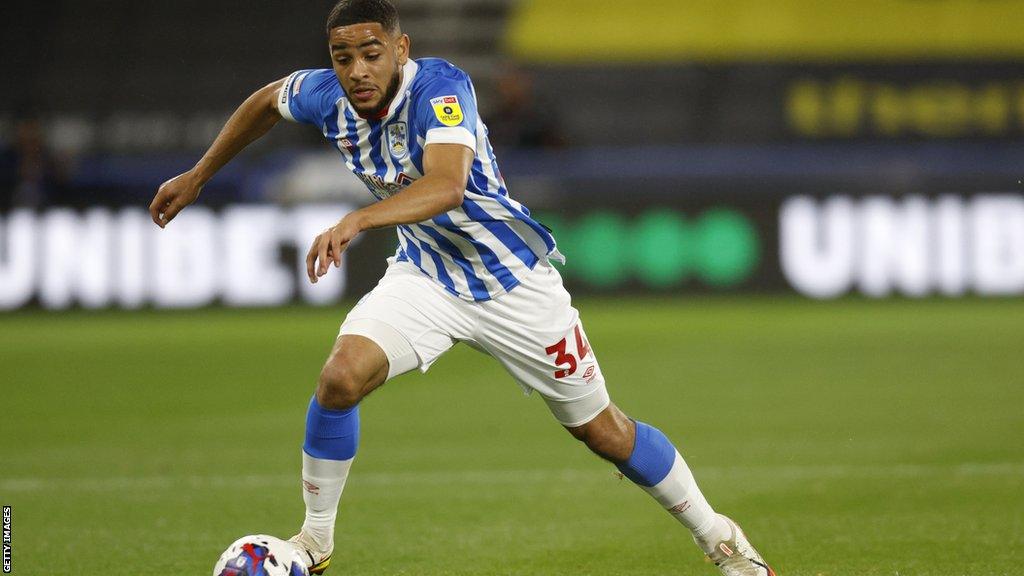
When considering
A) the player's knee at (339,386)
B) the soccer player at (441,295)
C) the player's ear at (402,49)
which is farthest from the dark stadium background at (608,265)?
the player's ear at (402,49)

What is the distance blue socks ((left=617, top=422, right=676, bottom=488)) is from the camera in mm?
4652

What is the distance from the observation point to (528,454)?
7355 mm

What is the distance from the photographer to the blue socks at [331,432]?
4.40 meters

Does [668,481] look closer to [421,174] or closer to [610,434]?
[610,434]

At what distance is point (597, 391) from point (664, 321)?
9321mm

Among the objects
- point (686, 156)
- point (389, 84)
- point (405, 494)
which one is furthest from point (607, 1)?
Answer: point (389, 84)

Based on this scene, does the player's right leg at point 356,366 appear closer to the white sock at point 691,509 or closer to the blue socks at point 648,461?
the blue socks at point 648,461

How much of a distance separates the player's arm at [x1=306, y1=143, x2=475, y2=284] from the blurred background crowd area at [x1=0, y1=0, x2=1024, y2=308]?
10.2m

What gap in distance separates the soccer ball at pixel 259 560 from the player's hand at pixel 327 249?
0.94m

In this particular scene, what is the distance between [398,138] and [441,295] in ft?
1.66

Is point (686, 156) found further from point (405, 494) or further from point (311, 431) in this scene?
point (311, 431)

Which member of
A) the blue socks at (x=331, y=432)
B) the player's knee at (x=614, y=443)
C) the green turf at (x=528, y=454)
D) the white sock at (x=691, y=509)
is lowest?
the green turf at (x=528, y=454)

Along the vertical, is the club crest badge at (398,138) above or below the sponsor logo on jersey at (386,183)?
above

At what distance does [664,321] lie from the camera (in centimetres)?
1389
